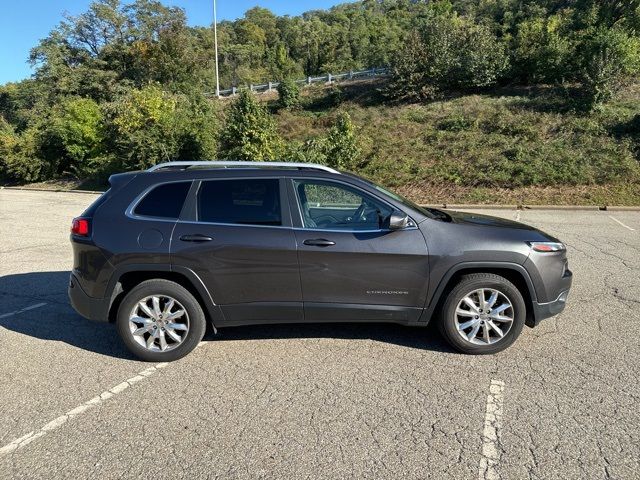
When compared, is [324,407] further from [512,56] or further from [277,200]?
[512,56]

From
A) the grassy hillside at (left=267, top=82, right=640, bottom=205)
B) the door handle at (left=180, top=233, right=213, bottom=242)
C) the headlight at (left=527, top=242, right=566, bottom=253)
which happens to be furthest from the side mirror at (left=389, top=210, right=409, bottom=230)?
the grassy hillside at (left=267, top=82, right=640, bottom=205)

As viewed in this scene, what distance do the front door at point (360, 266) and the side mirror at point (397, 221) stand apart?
95 millimetres

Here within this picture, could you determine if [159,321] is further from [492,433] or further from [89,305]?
[492,433]

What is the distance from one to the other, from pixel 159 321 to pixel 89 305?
65 centimetres

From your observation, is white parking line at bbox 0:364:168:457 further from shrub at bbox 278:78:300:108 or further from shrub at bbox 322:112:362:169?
shrub at bbox 278:78:300:108

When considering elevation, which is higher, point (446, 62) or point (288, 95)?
point (446, 62)

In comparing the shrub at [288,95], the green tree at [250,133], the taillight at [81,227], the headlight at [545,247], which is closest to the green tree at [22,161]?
the shrub at [288,95]

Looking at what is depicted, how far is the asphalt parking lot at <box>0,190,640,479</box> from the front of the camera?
274 centimetres

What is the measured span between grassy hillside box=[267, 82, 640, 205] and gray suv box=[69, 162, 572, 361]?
12896mm

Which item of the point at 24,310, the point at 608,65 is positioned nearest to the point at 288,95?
the point at 608,65

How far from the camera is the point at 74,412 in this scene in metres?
3.31

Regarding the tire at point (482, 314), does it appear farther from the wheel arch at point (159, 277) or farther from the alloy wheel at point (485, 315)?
the wheel arch at point (159, 277)

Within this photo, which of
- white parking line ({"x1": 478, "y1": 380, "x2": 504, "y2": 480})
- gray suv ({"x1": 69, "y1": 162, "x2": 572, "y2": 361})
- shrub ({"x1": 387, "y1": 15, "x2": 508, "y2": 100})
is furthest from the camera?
shrub ({"x1": 387, "y1": 15, "x2": 508, "y2": 100})

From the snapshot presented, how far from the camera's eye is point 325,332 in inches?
183
